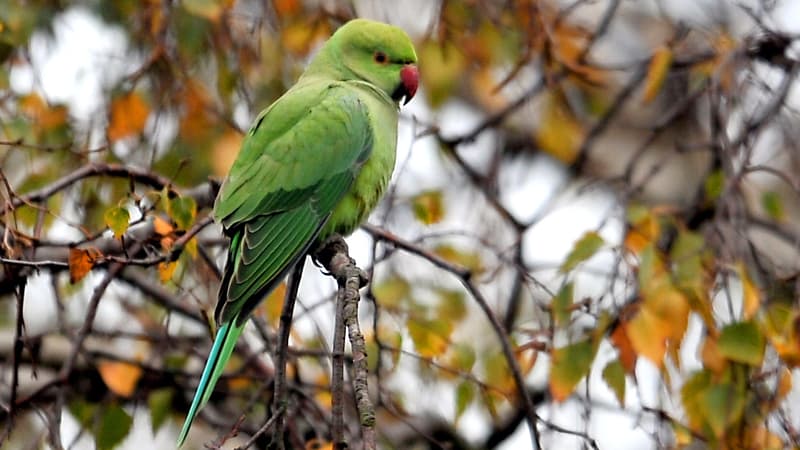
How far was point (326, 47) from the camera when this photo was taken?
301cm

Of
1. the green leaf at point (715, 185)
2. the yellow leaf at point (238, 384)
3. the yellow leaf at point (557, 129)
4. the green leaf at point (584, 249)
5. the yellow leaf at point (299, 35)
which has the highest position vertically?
Result: the yellow leaf at point (299, 35)

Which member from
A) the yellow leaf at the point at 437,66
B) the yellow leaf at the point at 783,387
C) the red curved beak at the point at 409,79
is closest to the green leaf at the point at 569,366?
the yellow leaf at the point at 783,387

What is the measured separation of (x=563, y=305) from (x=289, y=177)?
69 centimetres

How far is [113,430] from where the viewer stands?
2525mm

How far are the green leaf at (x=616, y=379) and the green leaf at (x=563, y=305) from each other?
14 centimetres

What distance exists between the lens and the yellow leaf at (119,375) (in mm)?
2863

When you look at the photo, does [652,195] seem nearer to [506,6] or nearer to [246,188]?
[506,6]

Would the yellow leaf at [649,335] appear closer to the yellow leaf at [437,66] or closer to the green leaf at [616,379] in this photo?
the green leaf at [616,379]

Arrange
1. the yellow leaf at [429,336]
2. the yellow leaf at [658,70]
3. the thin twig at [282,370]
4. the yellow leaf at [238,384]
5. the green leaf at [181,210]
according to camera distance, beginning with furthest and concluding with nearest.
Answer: the yellow leaf at [238,384], the yellow leaf at [658,70], the yellow leaf at [429,336], the green leaf at [181,210], the thin twig at [282,370]

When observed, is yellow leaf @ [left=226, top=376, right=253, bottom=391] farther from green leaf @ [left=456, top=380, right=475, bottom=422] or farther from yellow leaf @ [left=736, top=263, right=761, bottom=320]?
yellow leaf @ [left=736, top=263, right=761, bottom=320]

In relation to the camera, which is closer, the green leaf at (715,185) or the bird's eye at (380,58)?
the bird's eye at (380,58)

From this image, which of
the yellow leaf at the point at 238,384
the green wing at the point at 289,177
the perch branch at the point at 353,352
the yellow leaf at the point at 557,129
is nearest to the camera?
the perch branch at the point at 353,352

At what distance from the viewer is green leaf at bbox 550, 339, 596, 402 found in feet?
8.34

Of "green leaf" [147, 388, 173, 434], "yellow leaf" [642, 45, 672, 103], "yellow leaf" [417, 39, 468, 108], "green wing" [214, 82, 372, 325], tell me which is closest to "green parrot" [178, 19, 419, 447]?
"green wing" [214, 82, 372, 325]
